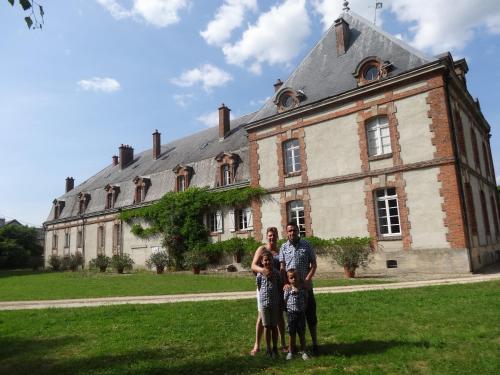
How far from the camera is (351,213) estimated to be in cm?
1648

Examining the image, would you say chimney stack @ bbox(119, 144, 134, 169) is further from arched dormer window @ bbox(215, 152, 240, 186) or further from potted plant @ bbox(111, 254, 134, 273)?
arched dormer window @ bbox(215, 152, 240, 186)

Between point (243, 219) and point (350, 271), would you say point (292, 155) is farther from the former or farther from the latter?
point (350, 271)

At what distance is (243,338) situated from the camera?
585cm

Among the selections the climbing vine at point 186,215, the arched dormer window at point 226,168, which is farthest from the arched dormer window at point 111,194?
the arched dormer window at point 226,168

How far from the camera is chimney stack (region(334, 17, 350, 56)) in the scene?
746 inches

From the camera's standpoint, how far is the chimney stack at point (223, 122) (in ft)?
87.9

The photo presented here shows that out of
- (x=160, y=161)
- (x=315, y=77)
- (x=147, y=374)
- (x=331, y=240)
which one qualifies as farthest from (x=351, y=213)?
(x=160, y=161)

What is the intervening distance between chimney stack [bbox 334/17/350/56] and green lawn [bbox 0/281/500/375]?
44.4ft

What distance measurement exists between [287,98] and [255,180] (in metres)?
4.44

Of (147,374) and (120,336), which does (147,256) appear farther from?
(147,374)

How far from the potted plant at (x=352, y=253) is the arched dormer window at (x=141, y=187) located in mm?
16814

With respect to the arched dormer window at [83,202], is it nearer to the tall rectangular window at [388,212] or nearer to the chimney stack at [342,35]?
the chimney stack at [342,35]

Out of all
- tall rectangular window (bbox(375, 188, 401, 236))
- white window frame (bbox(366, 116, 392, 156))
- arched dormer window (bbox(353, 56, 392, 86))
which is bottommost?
tall rectangular window (bbox(375, 188, 401, 236))

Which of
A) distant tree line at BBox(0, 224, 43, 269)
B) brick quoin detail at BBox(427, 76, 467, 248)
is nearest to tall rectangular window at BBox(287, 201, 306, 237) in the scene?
brick quoin detail at BBox(427, 76, 467, 248)
